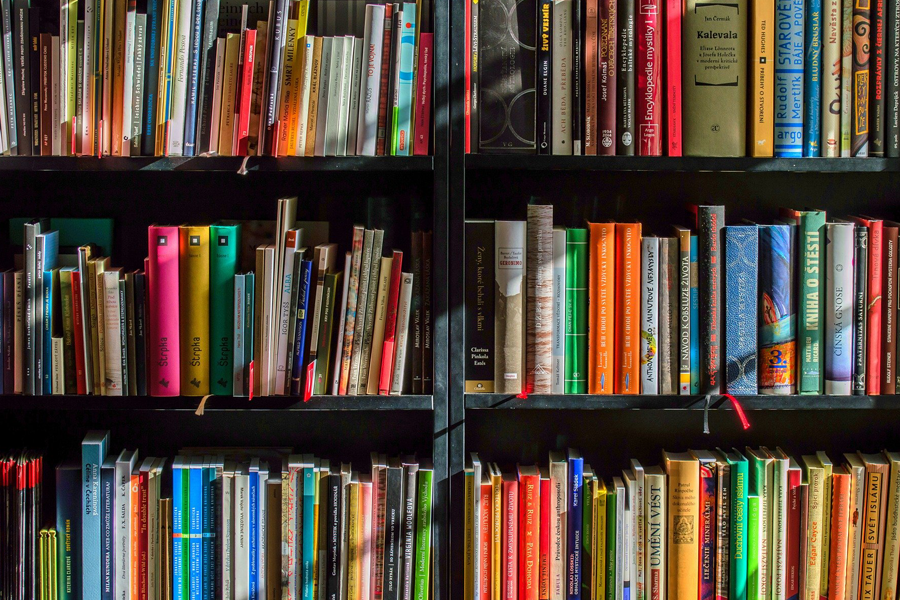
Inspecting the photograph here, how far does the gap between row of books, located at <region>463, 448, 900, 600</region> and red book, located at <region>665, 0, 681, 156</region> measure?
60 centimetres

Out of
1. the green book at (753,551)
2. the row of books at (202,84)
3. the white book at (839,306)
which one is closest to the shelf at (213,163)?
the row of books at (202,84)

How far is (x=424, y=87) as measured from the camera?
56.1 inches

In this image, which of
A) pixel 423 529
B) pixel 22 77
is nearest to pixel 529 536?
pixel 423 529

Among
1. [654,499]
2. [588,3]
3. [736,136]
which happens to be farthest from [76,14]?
[654,499]

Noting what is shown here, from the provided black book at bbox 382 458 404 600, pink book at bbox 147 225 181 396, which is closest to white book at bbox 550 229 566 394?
black book at bbox 382 458 404 600

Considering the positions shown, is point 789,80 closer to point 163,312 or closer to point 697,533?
point 697,533

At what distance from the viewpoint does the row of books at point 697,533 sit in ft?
5.01

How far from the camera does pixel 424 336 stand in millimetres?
1494

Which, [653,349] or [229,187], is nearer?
[653,349]

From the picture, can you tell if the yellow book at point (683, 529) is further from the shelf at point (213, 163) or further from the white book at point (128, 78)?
the white book at point (128, 78)

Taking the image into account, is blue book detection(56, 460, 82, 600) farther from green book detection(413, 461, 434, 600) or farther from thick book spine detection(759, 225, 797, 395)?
thick book spine detection(759, 225, 797, 395)

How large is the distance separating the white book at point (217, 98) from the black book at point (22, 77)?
31 centimetres

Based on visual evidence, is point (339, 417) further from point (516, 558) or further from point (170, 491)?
point (516, 558)

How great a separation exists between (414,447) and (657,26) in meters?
Answer: 0.94
